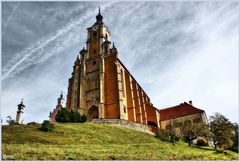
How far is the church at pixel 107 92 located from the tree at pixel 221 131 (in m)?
12.1

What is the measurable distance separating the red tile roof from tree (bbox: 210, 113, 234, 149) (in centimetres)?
1706

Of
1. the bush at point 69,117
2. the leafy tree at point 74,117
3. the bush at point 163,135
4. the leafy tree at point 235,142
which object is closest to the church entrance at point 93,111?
the bush at point 69,117

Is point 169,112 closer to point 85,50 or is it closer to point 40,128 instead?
point 85,50

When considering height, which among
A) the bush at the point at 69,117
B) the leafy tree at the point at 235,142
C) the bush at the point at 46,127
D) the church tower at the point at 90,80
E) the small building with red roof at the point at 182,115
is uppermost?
the church tower at the point at 90,80

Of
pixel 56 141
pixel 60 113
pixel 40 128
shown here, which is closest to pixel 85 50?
pixel 60 113

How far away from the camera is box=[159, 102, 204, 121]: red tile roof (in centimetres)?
4547

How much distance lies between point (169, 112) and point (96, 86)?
19192 millimetres

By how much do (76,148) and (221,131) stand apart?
1867cm

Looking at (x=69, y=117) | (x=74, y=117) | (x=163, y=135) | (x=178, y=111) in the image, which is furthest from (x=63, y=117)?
(x=178, y=111)

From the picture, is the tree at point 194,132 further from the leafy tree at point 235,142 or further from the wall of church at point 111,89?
the wall of church at point 111,89

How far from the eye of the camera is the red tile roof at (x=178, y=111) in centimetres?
4547

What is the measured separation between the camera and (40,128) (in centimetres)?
1998

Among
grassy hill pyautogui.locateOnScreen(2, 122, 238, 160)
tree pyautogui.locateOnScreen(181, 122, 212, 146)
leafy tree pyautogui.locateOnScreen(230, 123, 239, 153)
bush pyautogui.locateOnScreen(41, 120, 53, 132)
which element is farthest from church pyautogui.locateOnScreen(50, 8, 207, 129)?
grassy hill pyautogui.locateOnScreen(2, 122, 238, 160)

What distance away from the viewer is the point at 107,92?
128ft
